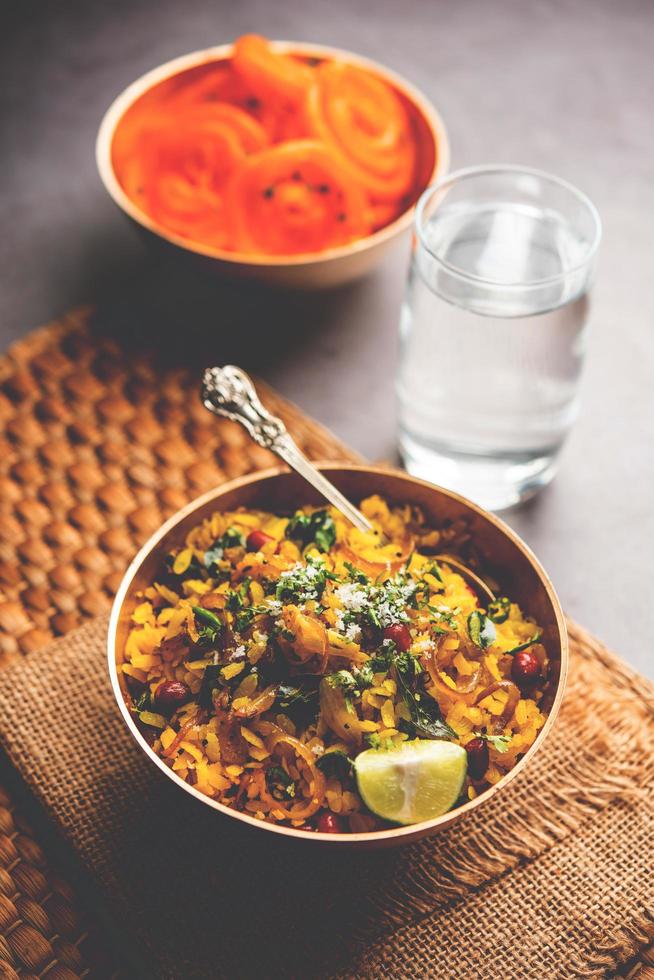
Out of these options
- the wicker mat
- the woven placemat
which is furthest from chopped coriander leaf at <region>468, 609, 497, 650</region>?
the woven placemat

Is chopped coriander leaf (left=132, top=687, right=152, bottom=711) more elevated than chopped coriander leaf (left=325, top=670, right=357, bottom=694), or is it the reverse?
chopped coriander leaf (left=325, top=670, right=357, bottom=694)

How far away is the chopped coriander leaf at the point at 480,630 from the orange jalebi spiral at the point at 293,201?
94 cm

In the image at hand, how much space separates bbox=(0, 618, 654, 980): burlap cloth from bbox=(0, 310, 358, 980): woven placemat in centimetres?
12

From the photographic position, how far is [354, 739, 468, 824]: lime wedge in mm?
1248

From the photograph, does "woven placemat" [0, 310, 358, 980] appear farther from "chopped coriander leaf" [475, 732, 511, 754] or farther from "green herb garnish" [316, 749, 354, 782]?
"chopped coriander leaf" [475, 732, 511, 754]

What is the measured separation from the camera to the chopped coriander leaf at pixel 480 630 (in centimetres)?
139

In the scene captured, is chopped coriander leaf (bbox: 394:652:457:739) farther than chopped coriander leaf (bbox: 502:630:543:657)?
No

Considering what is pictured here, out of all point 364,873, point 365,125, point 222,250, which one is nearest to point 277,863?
point 364,873

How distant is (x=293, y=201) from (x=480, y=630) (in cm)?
99

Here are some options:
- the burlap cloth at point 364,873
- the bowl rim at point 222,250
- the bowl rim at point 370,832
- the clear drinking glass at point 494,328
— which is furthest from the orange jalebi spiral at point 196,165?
the burlap cloth at point 364,873

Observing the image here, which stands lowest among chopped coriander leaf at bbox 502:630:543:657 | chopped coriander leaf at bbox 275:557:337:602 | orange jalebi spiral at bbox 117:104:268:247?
chopped coriander leaf at bbox 502:630:543:657

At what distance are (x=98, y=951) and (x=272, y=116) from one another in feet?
5.25

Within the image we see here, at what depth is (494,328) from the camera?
1643 mm

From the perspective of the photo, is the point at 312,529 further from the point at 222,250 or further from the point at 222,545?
the point at 222,250
